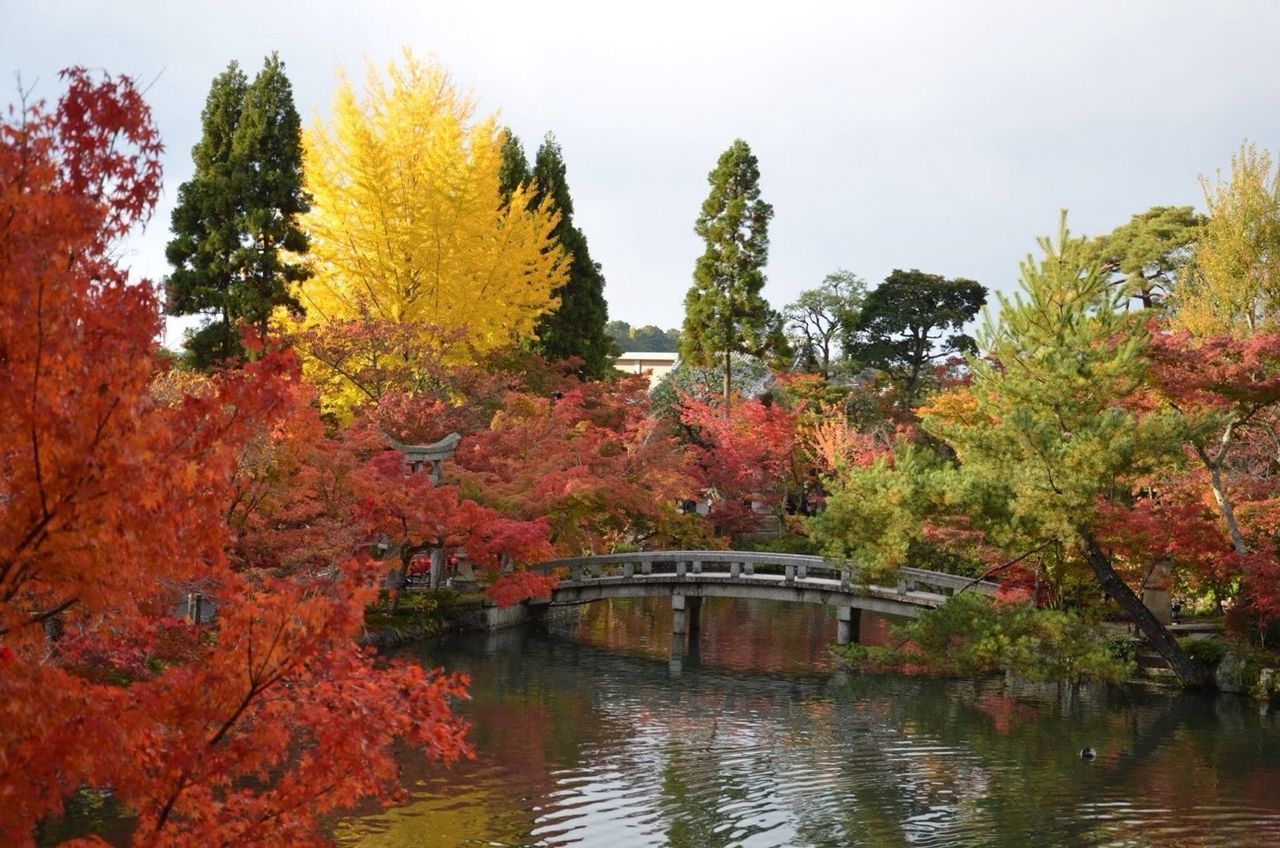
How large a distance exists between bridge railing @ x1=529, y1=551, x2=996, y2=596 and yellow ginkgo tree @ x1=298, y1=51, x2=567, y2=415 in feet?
16.0

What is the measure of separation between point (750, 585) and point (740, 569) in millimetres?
887

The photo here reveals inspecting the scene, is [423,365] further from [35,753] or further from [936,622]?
[35,753]

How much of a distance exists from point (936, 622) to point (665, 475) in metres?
8.01

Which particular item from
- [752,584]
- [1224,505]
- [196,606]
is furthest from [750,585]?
[196,606]

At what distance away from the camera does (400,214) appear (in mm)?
23922

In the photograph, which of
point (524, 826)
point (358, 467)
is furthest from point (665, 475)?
point (524, 826)

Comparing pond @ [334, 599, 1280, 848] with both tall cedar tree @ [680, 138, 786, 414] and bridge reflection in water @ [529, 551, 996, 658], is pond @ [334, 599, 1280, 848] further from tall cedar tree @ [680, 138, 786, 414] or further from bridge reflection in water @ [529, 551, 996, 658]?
tall cedar tree @ [680, 138, 786, 414]

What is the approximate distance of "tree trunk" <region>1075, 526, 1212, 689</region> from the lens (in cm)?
1722

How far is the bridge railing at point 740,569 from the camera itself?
19625mm

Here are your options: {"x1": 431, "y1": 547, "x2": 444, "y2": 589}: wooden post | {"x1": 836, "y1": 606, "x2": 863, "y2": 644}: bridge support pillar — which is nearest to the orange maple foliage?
{"x1": 836, "y1": 606, "x2": 863, "y2": 644}: bridge support pillar

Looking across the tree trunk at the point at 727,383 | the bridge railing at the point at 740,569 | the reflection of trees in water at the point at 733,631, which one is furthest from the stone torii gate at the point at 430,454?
the tree trunk at the point at 727,383

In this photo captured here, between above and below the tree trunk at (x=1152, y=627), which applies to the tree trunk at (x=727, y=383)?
above

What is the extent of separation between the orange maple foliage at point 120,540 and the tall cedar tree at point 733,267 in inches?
1135

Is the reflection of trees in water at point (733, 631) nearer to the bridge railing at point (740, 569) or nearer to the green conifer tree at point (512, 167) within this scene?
the bridge railing at point (740, 569)
